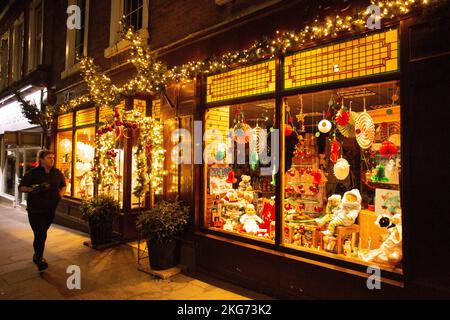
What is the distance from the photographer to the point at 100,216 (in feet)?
24.3

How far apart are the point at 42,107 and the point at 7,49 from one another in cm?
811

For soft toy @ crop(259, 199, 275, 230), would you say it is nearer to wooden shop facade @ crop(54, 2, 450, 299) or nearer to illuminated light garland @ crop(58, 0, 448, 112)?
wooden shop facade @ crop(54, 2, 450, 299)

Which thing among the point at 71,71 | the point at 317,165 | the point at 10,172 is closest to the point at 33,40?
the point at 71,71

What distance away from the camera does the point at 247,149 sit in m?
7.77

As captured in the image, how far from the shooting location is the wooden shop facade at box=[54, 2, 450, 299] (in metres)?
3.52

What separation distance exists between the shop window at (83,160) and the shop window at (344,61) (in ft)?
23.6

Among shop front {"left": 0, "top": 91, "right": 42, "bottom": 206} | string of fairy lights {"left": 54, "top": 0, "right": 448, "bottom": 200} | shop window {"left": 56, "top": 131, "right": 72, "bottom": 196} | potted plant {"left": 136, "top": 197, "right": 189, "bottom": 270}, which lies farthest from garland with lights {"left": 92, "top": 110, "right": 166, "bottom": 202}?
shop front {"left": 0, "top": 91, "right": 42, "bottom": 206}

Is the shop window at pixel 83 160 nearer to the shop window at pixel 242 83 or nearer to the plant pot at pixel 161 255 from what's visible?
the plant pot at pixel 161 255

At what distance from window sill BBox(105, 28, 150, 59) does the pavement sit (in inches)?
204

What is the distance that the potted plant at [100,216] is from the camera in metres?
7.38

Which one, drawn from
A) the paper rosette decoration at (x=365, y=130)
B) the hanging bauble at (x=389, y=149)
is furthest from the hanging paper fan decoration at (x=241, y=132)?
the hanging bauble at (x=389, y=149)

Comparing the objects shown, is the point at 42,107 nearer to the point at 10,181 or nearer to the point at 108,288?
the point at 10,181

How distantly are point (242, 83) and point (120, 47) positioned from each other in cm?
475
